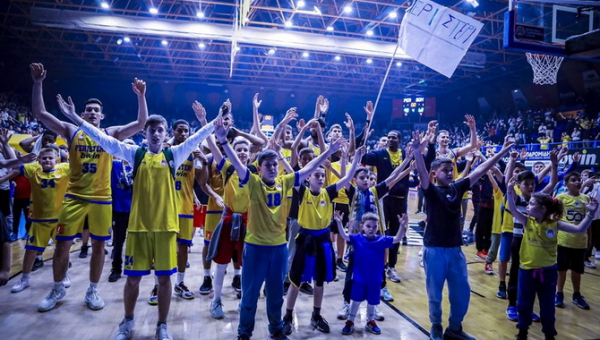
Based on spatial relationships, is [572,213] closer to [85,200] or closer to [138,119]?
[138,119]

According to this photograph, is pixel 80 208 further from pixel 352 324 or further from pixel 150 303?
pixel 352 324

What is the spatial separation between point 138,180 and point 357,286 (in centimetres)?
236

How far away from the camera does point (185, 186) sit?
4.69 metres

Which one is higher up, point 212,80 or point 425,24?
point 212,80

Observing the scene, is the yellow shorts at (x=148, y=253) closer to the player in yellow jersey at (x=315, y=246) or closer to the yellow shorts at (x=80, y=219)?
the yellow shorts at (x=80, y=219)

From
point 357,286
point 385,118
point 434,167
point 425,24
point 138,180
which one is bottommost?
point 357,286

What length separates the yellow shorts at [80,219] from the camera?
4109 mm

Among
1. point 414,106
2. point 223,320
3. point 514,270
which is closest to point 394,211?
point 514,270

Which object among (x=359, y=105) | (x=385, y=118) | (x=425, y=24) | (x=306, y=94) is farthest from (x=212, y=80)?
(x=425, y=24)

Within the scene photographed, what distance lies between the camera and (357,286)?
3934 mm

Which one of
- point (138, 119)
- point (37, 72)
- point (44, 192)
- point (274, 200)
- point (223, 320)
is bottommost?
point (223, 320)

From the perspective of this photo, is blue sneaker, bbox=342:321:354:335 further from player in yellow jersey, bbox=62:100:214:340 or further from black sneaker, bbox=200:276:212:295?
black sneaker, bbox=200:276:212:295

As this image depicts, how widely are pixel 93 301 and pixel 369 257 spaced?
3063mm

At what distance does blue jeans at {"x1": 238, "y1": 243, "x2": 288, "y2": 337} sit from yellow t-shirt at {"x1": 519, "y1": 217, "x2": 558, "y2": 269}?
7.99 ft
